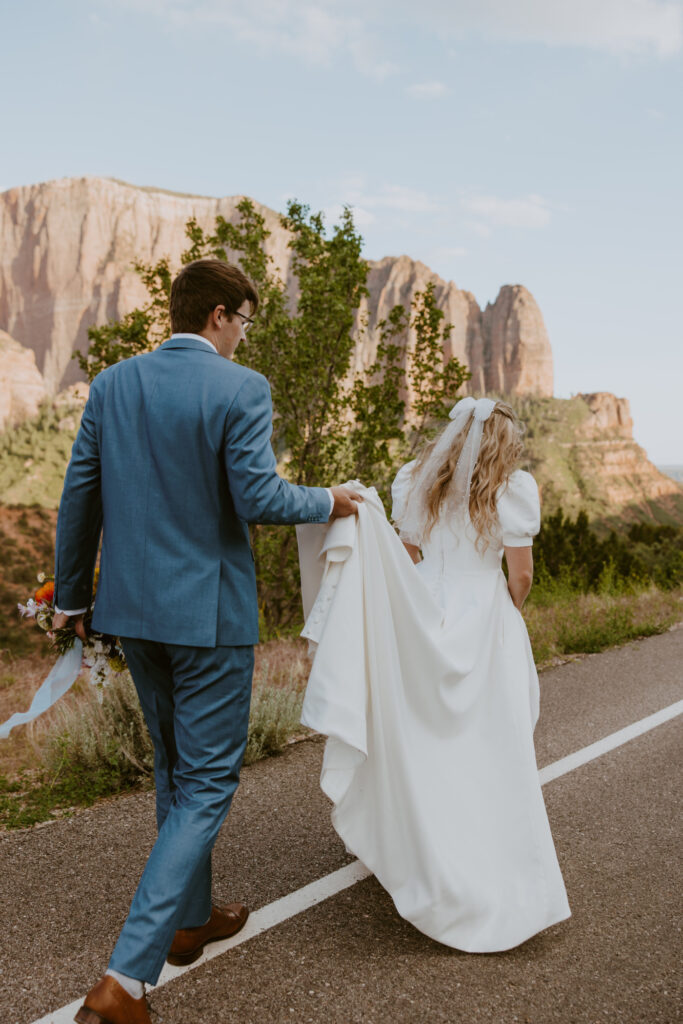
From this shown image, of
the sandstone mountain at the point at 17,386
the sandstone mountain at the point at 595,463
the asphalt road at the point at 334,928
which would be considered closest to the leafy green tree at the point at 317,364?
the asphalt road at the point at 334,928

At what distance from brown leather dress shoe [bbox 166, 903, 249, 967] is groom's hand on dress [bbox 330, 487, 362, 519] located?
144 cm

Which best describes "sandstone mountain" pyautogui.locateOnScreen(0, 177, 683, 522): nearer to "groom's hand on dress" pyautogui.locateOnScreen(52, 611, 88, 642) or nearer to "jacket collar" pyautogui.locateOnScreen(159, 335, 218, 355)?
"groom's hand on dress" pyautogui.locateOnScreen(52, 611, 88, 642)

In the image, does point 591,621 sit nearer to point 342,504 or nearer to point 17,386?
point 342,504

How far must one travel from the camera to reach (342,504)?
281 cm

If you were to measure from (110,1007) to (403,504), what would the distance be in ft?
6.84

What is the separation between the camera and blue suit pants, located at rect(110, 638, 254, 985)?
7.50ft

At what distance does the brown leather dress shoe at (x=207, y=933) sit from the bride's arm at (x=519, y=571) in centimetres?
157

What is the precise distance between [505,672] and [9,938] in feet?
6.57

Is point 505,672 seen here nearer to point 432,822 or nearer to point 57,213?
point 432,822

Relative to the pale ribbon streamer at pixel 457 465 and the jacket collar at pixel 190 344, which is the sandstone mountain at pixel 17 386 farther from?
the jacket collar at pixel 190 344

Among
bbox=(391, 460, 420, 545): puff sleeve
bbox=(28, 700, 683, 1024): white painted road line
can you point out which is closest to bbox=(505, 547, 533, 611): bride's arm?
bbox=(391, 460, 420, 545): puff sleeve

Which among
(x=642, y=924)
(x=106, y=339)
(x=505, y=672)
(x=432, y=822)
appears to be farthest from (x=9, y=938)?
(x=106, y=339)

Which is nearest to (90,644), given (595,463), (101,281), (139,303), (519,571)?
(519,571)

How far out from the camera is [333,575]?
2.90 meters
